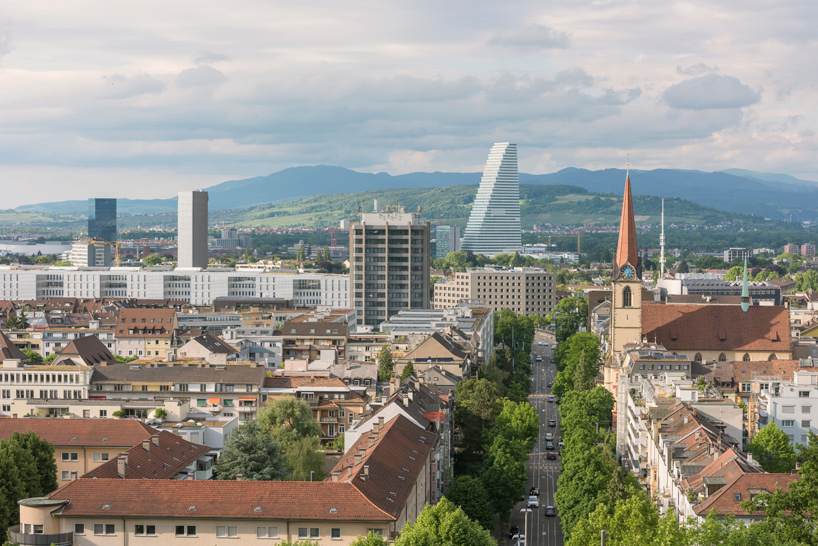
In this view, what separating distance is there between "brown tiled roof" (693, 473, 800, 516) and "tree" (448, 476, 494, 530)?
66.0 ft

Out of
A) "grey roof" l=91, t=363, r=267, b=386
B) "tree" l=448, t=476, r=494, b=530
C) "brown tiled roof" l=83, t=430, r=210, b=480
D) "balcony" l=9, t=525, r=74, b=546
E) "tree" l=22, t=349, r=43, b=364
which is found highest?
"grey roof" l=91, t=363, r=267, b=386

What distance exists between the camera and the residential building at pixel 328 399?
8688 centimetres

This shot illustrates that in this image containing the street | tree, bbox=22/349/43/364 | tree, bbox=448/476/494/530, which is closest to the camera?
tree, bbox=448/476/494/530

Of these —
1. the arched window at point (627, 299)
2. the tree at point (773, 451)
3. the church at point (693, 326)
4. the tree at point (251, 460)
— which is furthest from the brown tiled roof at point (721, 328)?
the tree at point (251, 460)

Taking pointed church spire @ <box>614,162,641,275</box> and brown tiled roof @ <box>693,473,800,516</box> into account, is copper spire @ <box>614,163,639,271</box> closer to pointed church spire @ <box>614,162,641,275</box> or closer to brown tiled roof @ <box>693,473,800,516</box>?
pointed church spire @ <box>614,162,641,275</box>

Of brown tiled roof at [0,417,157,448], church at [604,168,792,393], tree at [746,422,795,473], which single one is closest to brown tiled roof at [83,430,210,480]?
brown tiled roof at [0,417,157,448]

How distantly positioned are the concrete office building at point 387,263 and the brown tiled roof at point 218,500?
112778mm

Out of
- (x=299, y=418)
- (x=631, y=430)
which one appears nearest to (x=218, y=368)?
(x=299, y=418)

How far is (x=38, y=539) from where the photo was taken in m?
49.2

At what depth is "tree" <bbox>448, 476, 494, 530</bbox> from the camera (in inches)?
2800

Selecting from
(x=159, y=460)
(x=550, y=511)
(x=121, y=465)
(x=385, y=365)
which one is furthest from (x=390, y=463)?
(x=385, y=365)

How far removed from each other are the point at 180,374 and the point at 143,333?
53.3 meters

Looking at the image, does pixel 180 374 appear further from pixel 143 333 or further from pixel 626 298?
pixel 143 333

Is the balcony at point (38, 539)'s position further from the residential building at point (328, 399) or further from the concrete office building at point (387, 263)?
the concrete office building at point (387, 263)
